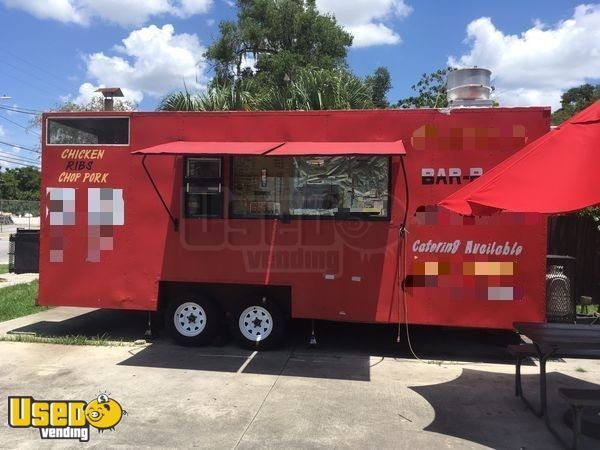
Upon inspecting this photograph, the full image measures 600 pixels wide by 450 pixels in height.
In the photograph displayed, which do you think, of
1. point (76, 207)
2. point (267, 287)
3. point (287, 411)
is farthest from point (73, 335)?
point (287, 411)

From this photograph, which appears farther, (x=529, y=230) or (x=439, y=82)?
(x=439, y=82)

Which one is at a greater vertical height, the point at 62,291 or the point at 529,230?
the point at 529,230

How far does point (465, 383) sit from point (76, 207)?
5.76 meters

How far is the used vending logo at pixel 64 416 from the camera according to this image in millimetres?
4777

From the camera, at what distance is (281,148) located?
6.67 m

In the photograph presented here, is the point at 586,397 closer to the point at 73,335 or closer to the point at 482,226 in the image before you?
the point at 482,226

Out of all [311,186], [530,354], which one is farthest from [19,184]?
[530,354]

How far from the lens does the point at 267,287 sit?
751 cm

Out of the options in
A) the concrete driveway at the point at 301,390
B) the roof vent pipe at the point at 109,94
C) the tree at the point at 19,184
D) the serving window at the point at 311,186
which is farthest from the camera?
the tree at the point at 19,184

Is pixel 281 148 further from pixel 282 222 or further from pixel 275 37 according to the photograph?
pixel 275 37

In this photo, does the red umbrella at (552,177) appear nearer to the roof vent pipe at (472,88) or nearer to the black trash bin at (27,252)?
the roof vent pipe at (472,88)

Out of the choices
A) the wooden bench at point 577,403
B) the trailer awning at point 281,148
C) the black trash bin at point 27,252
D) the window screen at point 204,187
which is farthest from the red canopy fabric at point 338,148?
the black trash bin at point 27,252

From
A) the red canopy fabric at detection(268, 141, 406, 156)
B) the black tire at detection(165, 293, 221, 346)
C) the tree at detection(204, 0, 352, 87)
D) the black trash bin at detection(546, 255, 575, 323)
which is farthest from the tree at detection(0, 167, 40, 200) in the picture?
the black trash bin at detection(546, 255, 575, 323)

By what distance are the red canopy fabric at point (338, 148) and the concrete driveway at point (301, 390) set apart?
104 inches
